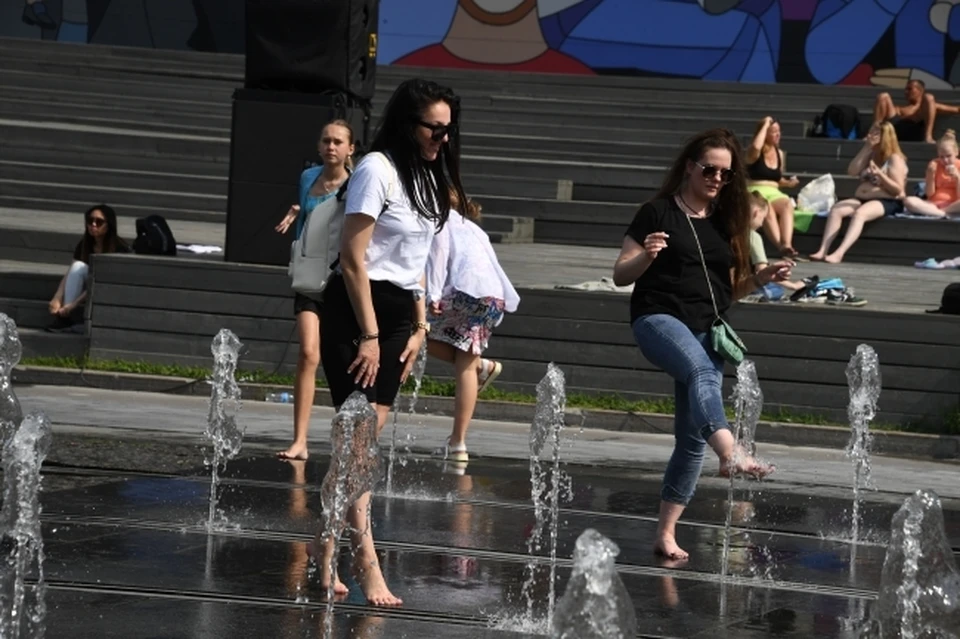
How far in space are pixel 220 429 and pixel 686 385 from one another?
381cm

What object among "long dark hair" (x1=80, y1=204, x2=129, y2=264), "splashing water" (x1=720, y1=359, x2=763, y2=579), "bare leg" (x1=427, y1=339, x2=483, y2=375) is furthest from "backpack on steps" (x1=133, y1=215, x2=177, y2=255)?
"splashing water" (x1=720, y1=359, x2=763, y2=579)

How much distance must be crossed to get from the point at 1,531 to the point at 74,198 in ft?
55.9

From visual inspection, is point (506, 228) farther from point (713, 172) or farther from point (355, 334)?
point (355, 334)

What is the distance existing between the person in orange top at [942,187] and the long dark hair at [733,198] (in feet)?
39.3

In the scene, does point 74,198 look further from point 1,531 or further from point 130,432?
point 1,531

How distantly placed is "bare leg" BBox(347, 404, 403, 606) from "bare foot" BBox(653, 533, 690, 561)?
1.69m

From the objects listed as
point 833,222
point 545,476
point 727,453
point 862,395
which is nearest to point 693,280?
point 727,453

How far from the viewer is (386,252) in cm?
675

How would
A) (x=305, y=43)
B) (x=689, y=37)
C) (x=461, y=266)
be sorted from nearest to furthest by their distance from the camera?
(x=461, y=266), (x=305, y=43), (x=689, y=37)

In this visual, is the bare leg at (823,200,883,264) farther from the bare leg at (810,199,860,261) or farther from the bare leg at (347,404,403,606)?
the bare leg at (347,404,403,606)

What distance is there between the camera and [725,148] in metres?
7.93

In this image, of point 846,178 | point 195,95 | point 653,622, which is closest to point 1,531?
point 653,622

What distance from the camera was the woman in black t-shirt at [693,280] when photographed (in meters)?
7.75

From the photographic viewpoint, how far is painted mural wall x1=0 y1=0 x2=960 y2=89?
27.3 meters
